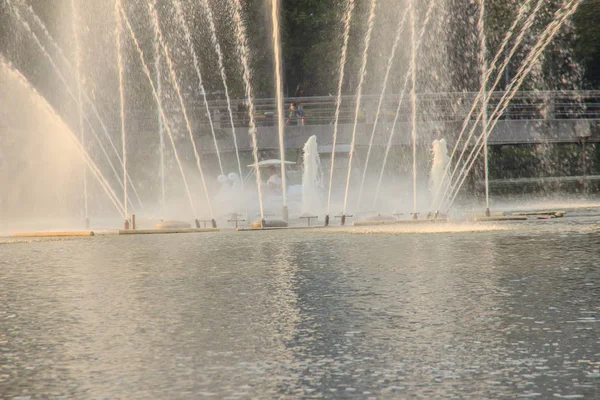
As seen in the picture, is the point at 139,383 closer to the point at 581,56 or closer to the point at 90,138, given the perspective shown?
the point at 90,138

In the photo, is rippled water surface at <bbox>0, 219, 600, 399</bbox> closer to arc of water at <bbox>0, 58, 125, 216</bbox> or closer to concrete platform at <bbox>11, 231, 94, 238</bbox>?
concrete platform at <bbox>11, 231, 94, 238</bbox>

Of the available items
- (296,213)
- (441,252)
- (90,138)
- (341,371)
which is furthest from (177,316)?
(90,138)

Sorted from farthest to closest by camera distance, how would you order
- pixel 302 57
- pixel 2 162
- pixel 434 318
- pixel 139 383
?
pixel 302 57
pixel 2 162
pixel 434 318
pixel 139 383

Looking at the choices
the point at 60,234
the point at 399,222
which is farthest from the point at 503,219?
the point at 60,234

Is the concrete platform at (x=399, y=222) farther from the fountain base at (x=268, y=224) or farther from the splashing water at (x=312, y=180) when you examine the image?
the splashing water at (x=312, y=180)

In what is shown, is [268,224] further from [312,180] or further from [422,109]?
[422,109]

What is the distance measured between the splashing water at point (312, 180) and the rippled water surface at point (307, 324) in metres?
14.5

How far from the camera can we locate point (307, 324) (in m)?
9.82

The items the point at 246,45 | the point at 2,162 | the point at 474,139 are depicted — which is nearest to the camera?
the point at 2,162

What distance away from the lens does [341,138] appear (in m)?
44.6

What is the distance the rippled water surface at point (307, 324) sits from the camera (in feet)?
24.4

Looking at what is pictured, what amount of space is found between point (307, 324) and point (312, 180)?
23.4 metres

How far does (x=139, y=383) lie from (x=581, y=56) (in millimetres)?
61899

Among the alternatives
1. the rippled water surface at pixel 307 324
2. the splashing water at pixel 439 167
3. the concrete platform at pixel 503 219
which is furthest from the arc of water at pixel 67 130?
the rippled water surface at pixel 307 324
